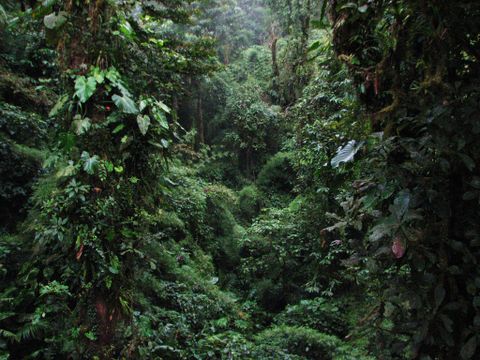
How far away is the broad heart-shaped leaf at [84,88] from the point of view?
231cm

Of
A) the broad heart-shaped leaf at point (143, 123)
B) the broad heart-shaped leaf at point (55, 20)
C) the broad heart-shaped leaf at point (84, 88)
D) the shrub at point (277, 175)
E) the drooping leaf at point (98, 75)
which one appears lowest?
the broad heart-shaped leaf at point (143, 123)

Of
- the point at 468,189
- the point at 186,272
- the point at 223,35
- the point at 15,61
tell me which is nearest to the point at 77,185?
the point at 468,189

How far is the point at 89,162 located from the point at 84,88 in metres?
0.47

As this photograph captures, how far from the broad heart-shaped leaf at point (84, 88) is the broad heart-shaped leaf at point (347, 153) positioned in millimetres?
1577

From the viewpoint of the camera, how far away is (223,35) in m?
13.1

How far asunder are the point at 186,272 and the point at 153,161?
294 cm

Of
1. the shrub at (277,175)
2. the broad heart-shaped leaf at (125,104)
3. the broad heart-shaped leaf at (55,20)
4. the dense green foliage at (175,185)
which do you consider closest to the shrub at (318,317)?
the dense green foliage at (175,185)

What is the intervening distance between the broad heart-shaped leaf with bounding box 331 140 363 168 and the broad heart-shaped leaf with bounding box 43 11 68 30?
1.93 meters

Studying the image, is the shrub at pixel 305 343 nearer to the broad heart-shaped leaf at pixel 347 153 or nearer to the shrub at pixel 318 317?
the shrub at pixel 318 317

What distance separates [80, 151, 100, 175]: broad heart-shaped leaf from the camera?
2311 millimetres

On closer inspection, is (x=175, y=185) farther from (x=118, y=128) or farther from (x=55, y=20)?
(x=55, y=20)

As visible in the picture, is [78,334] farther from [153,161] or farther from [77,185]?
[153,161]

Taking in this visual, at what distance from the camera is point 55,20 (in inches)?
91.4

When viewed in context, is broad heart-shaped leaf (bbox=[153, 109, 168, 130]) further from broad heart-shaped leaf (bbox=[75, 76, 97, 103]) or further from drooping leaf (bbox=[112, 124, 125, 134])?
broad heart-shaped leaf (bbox=[75, 76, 97, 103])
